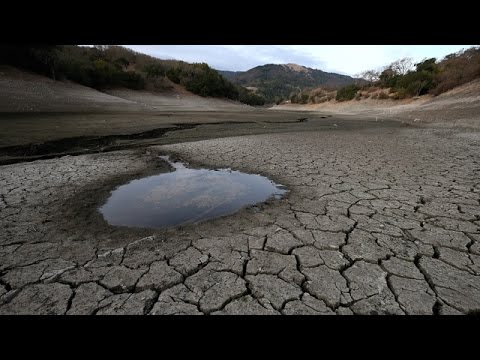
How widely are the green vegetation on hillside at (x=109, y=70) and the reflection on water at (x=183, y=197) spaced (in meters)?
8.76

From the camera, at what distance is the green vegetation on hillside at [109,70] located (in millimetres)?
22656

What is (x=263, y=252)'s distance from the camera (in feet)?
7.44

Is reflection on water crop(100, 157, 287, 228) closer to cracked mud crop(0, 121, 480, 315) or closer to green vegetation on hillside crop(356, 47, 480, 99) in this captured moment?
cracked mud crop(0, 121, 480, 315)

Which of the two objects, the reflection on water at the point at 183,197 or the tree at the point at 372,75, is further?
the tree at the point at 372,75

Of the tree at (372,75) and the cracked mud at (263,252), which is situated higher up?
the tree at (372,75)

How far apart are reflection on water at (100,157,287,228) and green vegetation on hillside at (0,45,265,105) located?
8764 millimetres

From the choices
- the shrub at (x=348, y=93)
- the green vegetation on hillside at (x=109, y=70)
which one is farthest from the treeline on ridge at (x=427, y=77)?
the green vegetation on hillside at (x=109, y=70)

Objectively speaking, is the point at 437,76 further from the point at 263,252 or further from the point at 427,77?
the point at 263,252

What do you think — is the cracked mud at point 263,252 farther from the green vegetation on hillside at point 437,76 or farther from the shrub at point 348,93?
the shrub at point 348,93

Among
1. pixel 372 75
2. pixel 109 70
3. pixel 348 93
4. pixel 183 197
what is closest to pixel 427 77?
pixel 348 93
